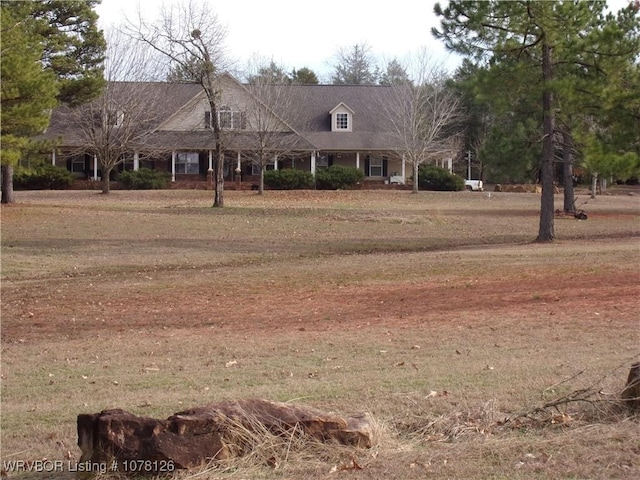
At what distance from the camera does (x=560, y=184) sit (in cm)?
6588

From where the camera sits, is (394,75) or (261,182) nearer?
(261,182)

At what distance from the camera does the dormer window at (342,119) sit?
188 feet

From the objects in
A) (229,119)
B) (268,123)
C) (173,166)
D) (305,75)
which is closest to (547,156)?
(268,123)

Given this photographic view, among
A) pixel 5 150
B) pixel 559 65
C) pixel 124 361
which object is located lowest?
pixel 124 361

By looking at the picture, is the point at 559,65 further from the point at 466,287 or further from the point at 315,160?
the point at 315,160

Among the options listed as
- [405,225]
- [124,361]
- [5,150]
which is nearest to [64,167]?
[405,225]

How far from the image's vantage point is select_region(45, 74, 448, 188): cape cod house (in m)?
50.6

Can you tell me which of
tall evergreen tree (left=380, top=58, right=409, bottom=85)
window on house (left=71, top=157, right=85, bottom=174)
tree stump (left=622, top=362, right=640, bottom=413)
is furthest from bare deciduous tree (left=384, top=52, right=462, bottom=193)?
tree stump (left=622, top=362, right=640, bottom=413)

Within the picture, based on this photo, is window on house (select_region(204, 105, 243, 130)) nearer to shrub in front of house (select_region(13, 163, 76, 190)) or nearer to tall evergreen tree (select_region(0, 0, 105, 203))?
shrub in front of house (select_region(13, 163, 76, 190))

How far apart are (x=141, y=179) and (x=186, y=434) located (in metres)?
46.9

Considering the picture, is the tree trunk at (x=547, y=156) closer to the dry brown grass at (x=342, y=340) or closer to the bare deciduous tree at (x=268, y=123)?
the dry brown grass at (x=342, y=340)

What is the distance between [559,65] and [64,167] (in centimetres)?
3643

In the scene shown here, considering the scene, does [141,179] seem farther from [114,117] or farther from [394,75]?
[394,75]

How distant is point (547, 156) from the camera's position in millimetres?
27578
